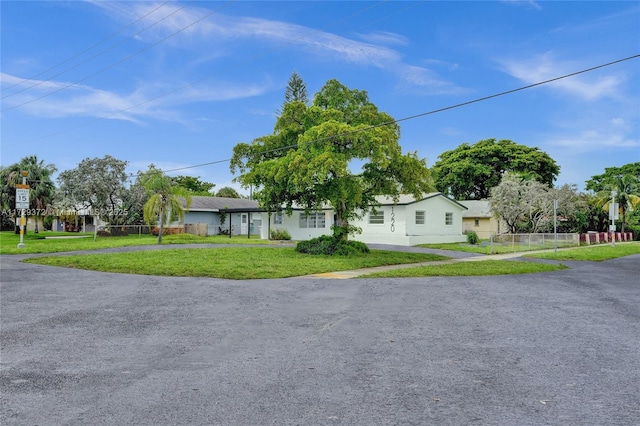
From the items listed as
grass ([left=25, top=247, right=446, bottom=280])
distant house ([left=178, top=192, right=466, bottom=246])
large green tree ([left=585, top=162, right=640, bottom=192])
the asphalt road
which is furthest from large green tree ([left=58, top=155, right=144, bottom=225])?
large green tree ([left=585, top=162, right=640, bottom=192])

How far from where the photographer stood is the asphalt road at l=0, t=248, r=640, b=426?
395 cm

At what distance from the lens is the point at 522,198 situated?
3834 centimetres

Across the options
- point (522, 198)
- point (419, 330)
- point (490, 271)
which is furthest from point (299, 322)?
point (522, 198)

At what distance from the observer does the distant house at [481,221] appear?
150ft

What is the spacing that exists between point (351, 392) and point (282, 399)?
685 mm

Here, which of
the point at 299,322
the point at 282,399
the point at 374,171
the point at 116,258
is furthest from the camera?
the point at 374,171

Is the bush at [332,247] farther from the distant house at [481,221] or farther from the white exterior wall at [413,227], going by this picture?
the distant house at [481,221]

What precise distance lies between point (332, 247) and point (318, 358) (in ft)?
52.8

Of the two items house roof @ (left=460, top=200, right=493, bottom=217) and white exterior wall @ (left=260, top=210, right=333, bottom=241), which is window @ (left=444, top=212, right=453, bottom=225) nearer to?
white exterior wall @ (left=260, top=210, right=333, bottom=241)

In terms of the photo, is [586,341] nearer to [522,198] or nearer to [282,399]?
[282,399]

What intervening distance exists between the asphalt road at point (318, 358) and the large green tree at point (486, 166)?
5178 centimetres

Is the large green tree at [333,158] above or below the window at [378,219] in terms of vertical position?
above

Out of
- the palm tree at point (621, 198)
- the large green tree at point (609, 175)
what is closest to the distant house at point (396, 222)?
the palm tree at point (621, 198)

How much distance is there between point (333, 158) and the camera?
62.8ft
